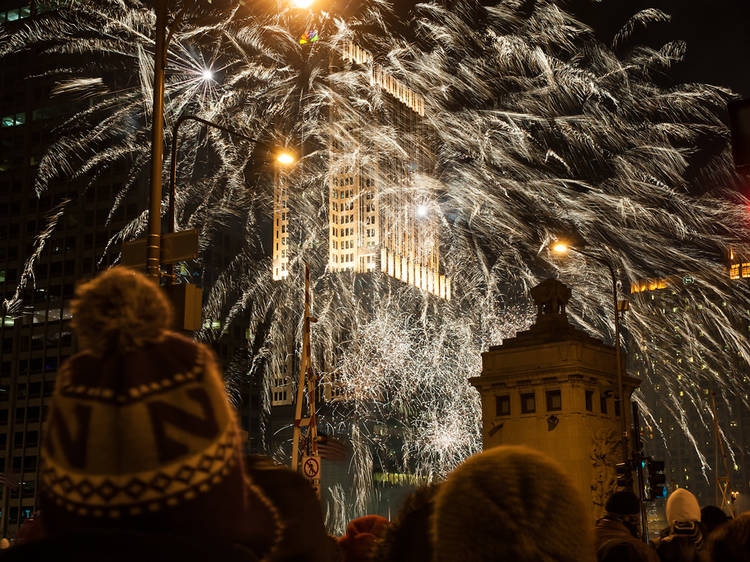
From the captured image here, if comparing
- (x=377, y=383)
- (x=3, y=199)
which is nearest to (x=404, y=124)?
(x=377, y=383)

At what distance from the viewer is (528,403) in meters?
43.1

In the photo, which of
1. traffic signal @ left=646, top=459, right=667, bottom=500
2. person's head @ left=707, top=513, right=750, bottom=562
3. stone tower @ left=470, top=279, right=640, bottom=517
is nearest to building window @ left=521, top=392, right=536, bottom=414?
stone tower @ left=470, top=279, right=640, bottom=517

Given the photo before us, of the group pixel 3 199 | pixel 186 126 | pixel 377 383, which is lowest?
pixel 377 383

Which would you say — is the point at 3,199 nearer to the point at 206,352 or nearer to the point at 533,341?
the point at 533,341

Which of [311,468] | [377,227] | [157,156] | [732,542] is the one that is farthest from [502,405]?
[732,542]

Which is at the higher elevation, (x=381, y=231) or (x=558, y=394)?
(x=381, y=231)

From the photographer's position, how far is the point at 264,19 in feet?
107

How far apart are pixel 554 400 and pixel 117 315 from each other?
41.1 metres

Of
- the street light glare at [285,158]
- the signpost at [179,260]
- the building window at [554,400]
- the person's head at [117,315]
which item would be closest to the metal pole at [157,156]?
the signpost at [179,260]

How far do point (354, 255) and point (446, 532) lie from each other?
7014cm

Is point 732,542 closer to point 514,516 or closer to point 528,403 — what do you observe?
point 514,516

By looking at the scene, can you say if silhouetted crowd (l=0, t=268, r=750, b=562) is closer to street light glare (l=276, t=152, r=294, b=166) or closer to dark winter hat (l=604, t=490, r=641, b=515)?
dark winter hat (l=604, t=490, r=641, b=515)

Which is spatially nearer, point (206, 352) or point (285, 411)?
point (206, 352)

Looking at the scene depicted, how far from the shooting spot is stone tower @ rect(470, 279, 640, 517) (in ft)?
135
